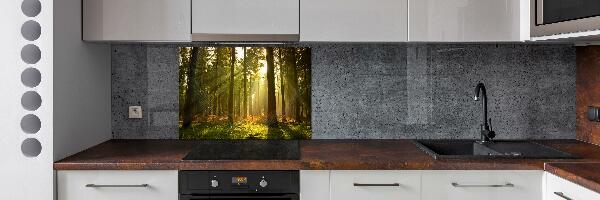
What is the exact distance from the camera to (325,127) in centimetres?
316

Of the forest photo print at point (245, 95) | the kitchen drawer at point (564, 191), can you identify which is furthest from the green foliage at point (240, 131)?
the kitchen drawer at point (564, 191)

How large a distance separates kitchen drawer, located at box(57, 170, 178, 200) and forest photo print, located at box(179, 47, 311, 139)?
2.44ft

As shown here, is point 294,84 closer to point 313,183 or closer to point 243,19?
point 243,19

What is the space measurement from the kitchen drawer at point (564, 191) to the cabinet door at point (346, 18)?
36.9 inches

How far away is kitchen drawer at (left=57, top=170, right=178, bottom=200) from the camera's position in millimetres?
2432

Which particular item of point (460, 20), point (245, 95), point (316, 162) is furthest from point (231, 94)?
point (460, 20)

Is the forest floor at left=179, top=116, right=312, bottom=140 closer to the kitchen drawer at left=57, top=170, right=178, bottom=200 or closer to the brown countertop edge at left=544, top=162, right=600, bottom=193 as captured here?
the kitchen drawer at left=57, top=170, right=178, bottom=200

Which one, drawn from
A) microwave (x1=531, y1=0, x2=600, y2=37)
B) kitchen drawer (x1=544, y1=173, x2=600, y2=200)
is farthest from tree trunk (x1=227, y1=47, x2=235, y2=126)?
kitchen drawer (x1=544, y1=173, x2=600, y2=200)

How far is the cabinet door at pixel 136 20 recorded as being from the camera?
2.70 meters
